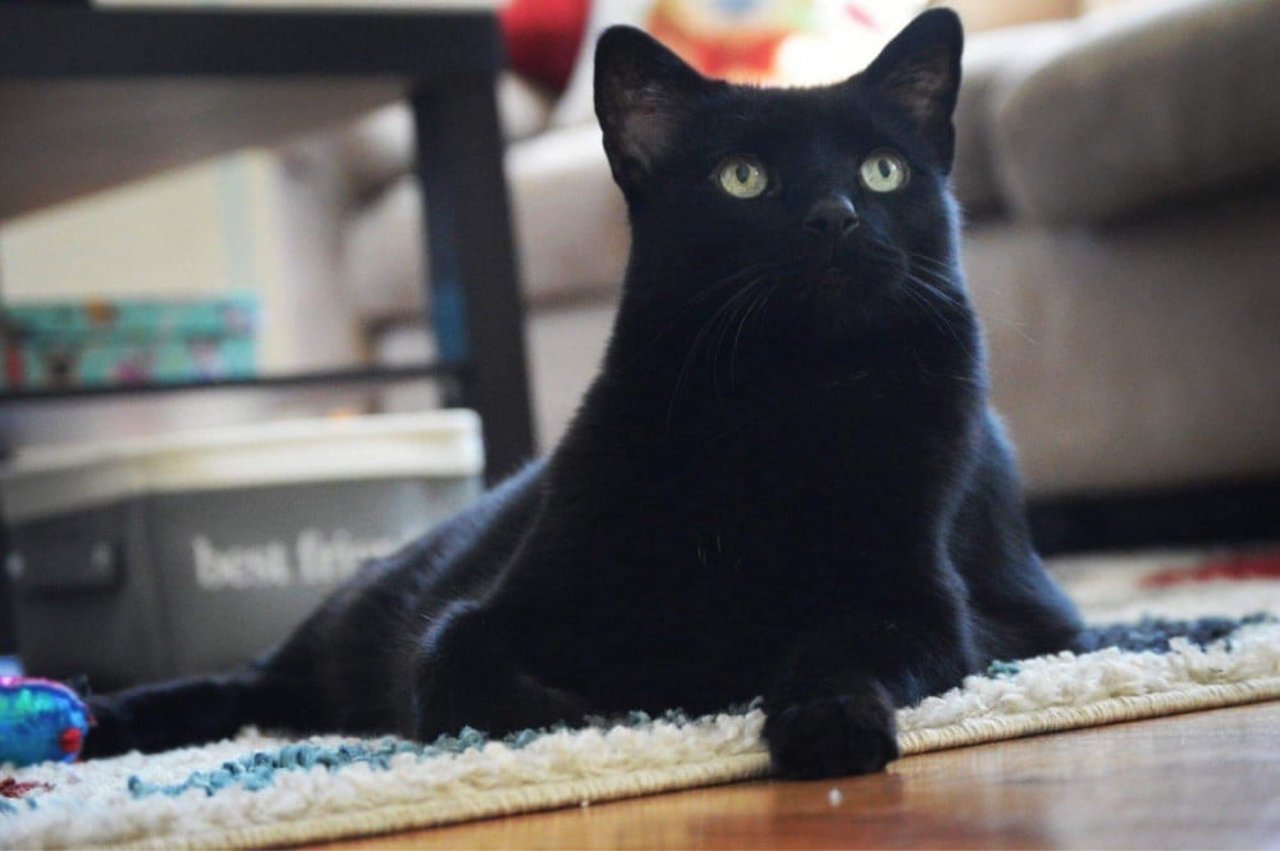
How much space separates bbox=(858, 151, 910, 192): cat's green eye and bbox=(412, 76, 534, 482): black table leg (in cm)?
91

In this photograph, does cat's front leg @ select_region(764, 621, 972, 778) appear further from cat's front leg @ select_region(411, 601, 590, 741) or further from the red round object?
the red round object

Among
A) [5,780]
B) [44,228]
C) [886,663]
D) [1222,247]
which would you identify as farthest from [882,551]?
[44,228]

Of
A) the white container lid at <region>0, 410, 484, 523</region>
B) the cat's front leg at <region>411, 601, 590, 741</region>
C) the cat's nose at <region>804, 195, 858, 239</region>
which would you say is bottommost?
the cat's front leg at <region>411, 601, 590, 741</region>

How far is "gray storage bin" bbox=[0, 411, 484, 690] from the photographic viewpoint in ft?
5.38

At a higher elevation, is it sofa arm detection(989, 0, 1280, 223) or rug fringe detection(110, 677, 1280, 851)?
sofa arm detection(989, 0, 1280, 223)

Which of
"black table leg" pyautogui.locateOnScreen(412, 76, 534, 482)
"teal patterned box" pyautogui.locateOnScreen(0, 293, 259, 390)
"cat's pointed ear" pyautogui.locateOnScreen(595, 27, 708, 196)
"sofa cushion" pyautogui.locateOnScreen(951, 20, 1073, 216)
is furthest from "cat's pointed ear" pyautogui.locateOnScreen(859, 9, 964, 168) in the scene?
"teal patterned box" pyautogui.locateOnScreen(0, 293, 259, 390)

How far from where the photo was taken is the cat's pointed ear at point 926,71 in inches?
41.0

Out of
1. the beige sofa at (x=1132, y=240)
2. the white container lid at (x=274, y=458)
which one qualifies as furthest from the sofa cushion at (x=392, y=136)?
the white container lid at (x=274, y=458)

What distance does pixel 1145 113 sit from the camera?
6.33ft

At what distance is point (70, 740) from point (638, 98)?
52 cm

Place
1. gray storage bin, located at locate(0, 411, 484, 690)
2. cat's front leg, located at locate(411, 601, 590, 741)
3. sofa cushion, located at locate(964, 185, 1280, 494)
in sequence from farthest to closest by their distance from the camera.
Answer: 1. sofa cushion, located at locate(964, 185, 1280, 494)
2. gray storage bin, located at locate(0, 411, 484, 690)
3. cat's front leg, located at locate(411, 601, 590, 741)

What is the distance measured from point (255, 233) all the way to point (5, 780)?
274cm

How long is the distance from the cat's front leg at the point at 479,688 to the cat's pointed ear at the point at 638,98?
0.92ft

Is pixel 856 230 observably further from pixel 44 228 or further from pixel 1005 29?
pixel 44 228
